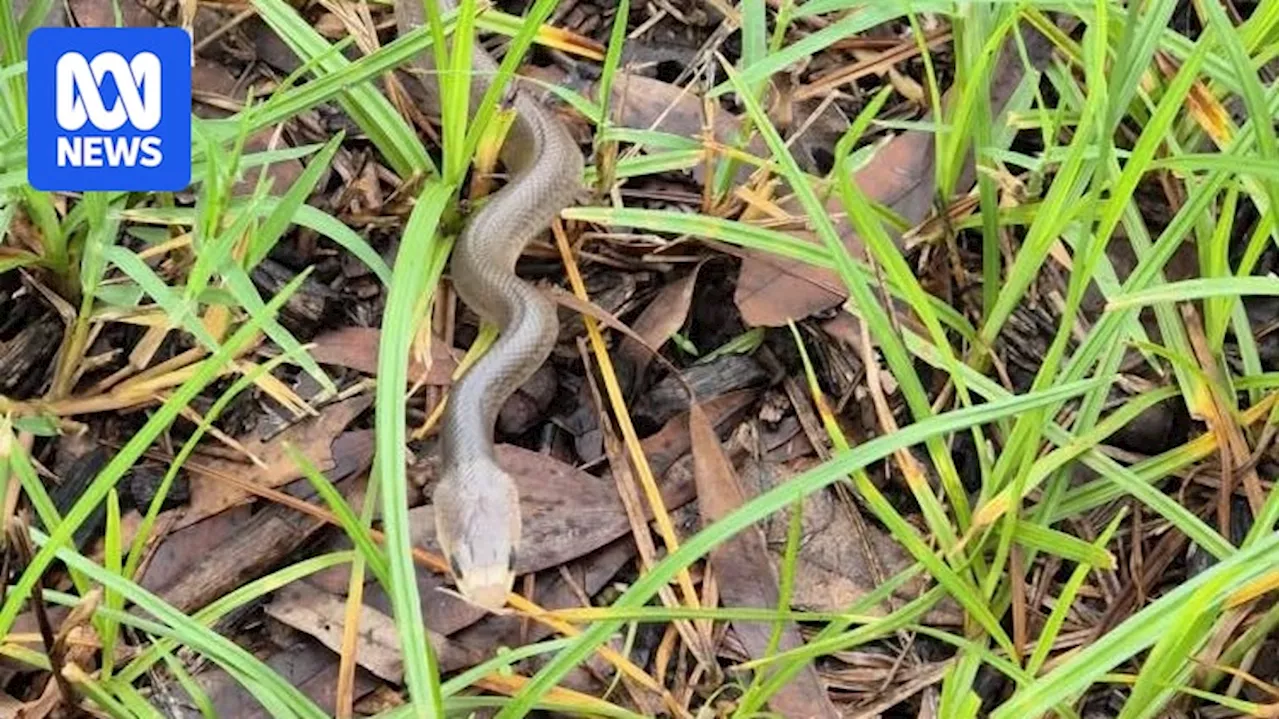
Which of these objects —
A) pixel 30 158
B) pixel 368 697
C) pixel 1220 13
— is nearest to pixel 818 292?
pixel 1220 13

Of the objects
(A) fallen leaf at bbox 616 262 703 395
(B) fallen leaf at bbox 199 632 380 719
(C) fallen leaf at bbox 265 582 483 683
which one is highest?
(A) fallen leaf at bbox 616 262 703 395

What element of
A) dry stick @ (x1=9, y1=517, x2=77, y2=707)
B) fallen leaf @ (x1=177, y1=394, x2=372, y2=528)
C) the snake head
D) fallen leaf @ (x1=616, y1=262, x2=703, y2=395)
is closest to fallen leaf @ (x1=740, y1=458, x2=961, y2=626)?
fallen leaf @ (x1=616, y1=262, x2=703, y2=395)

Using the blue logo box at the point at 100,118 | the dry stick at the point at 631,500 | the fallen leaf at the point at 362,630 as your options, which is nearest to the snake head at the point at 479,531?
the fallen leaf at the point at 362,630

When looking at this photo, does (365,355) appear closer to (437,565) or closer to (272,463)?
(272,463)

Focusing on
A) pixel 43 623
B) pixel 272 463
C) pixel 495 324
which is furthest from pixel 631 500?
pixel 43 623

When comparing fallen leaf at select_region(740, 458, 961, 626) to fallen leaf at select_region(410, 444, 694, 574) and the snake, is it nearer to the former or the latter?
fallen leaf at select_region(410, 444, 694, 574)

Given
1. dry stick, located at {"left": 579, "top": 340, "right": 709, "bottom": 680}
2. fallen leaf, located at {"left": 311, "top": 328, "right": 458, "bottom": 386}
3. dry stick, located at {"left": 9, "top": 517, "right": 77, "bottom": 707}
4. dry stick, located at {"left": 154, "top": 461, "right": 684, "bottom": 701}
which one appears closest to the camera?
dry stick, located at {"left": 9, "top": 517, "right": 77, "bottom": 707}

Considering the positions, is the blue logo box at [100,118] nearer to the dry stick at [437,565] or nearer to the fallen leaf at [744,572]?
the dry stick at [437,565]
